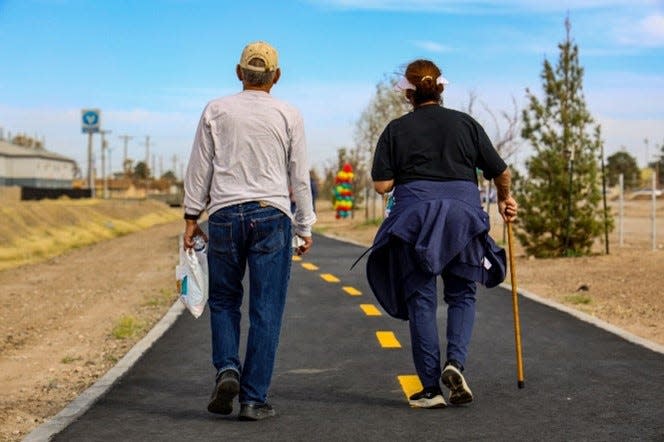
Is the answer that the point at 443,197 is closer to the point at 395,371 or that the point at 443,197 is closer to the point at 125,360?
the point at 395,371

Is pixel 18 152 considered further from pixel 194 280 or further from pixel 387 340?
pixel 194 280

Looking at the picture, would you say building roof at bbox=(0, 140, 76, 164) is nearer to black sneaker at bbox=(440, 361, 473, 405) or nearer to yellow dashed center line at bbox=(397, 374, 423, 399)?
yellow dashed center line at bbox=(397, 374, 423, 399)

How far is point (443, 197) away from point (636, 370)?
230 cm

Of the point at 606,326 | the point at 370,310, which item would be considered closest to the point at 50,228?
the point at 370,310

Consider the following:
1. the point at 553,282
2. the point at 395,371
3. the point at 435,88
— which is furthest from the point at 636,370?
the point at 553,282

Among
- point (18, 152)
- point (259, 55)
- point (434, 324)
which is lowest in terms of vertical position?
point (434, 324)

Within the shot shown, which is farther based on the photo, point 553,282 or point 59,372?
point 553,282

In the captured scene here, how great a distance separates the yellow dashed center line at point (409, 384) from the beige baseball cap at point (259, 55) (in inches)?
86.1

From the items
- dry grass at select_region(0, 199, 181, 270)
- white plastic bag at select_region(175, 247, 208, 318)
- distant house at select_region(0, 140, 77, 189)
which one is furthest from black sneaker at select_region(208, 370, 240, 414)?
distant house at select_region(0, 140, 77, 189)

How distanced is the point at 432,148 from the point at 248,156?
3.58 feet

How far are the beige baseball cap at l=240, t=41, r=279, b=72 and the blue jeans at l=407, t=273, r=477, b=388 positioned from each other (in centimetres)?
155

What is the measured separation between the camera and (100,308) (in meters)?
14.8

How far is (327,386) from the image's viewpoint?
6.88 metres

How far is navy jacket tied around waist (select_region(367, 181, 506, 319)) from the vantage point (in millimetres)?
5949
